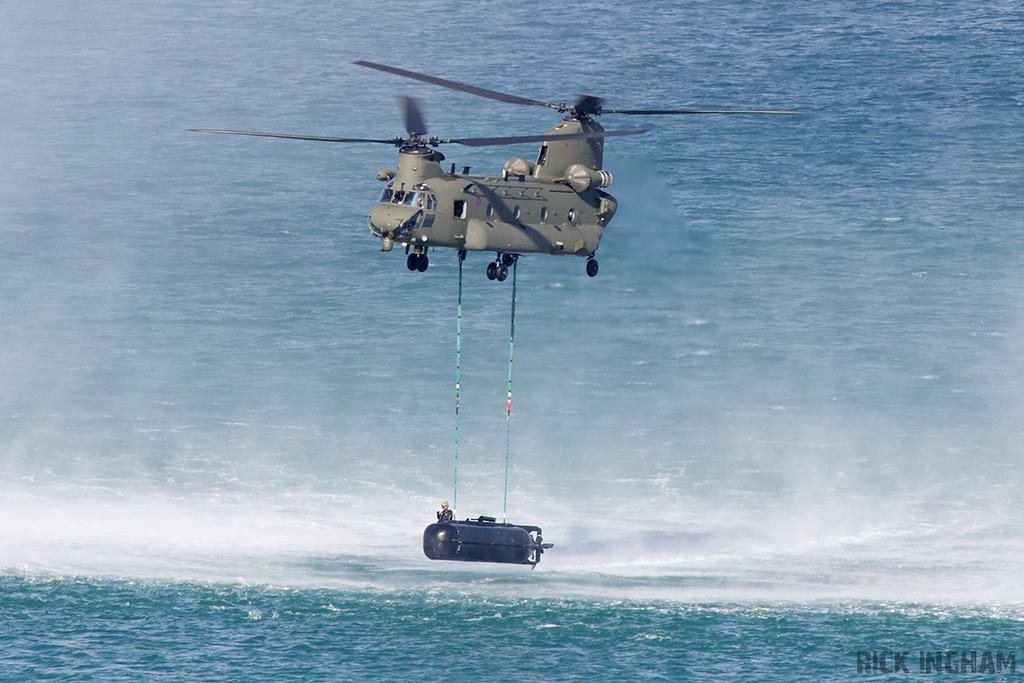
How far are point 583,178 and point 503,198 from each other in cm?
393

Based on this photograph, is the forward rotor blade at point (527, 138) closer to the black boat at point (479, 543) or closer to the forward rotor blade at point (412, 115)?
the forward rotor blade at point (412, 115)

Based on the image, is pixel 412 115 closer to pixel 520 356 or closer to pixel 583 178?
pixel 583 178

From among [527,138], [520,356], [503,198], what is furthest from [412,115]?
[520,356]

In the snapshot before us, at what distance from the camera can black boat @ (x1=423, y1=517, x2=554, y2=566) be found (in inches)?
2261

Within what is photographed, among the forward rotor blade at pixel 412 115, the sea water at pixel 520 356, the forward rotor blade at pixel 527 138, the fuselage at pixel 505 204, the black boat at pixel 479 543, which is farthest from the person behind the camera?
the sea water at pixel 520 356

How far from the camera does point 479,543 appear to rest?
57.7m

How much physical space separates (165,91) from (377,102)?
2627cm

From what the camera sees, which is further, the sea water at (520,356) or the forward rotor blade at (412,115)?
the sea water at (520,356)

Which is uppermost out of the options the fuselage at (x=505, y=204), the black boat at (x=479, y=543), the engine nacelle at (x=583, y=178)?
the engine nacelle at (x=583, y=178)

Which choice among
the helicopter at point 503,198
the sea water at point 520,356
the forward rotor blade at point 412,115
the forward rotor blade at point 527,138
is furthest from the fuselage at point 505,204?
the sea water at point 520,356

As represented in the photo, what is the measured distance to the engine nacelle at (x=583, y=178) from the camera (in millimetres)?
52531

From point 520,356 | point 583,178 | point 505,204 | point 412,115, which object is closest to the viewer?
point 412,115

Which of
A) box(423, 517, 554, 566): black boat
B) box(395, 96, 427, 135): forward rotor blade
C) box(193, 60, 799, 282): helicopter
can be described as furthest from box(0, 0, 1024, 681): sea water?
box(395, 96, 427, 135): forward rotor blade

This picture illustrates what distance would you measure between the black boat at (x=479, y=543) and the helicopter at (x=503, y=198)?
12.2 metres
